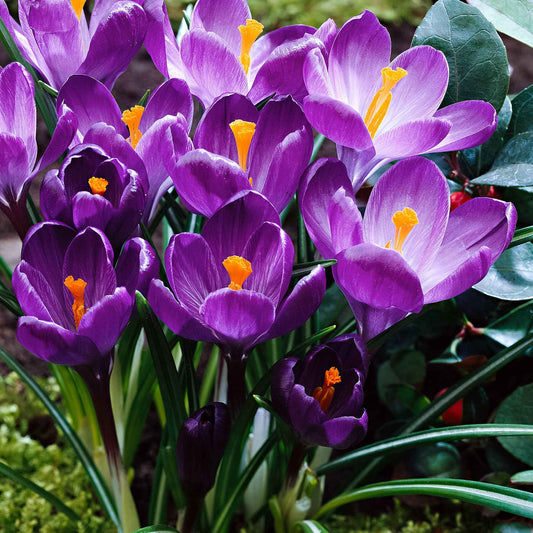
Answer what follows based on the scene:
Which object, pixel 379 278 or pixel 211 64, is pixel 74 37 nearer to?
pixel 211 64

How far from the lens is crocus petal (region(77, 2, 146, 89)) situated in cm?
58

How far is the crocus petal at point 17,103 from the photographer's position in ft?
1.84

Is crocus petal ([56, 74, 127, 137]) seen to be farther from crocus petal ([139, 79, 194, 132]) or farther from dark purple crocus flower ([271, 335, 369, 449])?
dark purple crocus flower ([271, 335, 369, 449])

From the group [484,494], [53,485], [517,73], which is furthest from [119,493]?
[517,73]

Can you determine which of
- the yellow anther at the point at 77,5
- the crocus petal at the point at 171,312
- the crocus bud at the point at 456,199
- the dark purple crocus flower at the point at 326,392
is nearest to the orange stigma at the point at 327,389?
the dark purple crocus flower at the point at 326,392

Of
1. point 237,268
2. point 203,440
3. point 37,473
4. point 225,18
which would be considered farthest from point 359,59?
point 37,473

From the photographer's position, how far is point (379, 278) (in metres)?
0.48

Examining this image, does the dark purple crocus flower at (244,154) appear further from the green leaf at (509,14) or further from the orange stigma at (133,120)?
the green leaf at (509,14)

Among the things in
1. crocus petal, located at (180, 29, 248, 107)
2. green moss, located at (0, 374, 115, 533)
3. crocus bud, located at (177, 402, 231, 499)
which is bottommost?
green moss, located at (0, 374, 115, 533)

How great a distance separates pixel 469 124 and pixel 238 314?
286 millimetres

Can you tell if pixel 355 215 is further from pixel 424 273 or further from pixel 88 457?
pixel 88 457

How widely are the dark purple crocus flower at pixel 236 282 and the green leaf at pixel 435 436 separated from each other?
0.61 ft

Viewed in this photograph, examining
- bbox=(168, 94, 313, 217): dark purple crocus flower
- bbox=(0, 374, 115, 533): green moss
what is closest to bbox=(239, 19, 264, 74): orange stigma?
bbox=(168, 94, 313, 217): dark purple crocus flower

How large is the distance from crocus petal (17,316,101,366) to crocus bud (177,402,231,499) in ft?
0.32
